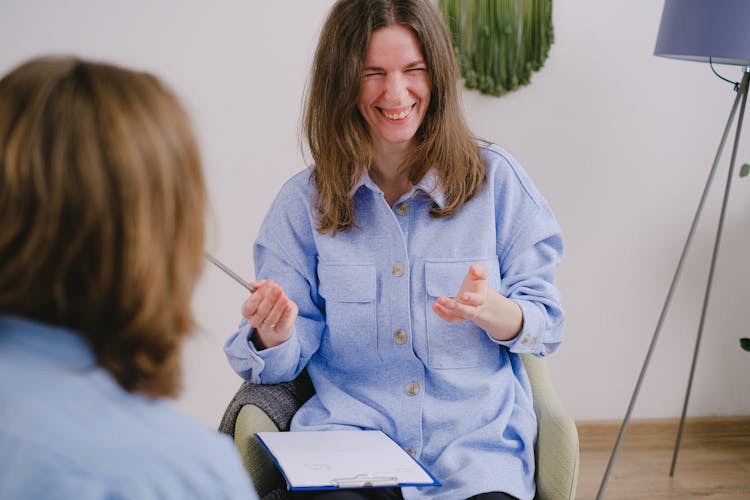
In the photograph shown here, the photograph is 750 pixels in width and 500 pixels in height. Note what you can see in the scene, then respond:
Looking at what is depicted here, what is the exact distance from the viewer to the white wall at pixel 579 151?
2227 millimetres

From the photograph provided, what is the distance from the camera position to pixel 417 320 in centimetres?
149

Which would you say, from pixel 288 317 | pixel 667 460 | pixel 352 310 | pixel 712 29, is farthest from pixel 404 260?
pixel 667 460

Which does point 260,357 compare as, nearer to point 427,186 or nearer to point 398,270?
point 398,270

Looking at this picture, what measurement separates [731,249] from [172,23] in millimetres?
1797

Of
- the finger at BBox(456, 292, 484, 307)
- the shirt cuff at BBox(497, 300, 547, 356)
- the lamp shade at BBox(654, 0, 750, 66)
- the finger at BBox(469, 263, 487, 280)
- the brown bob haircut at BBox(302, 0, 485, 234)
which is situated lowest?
the shirt cuff at BBox(497, 300, 547, 356)

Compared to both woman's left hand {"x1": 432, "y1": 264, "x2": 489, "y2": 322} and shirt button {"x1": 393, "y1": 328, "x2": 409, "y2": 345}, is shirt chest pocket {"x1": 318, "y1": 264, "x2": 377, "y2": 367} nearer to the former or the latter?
shirt button {"x1": 393, "y1": 328, "x2": 409, "y2": 345}

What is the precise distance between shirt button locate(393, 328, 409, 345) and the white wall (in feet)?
2.62

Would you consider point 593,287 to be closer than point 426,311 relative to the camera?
No

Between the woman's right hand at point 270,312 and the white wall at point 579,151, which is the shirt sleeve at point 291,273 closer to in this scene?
the woman's right hand at point 270,312

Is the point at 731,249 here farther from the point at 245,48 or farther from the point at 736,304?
the point at 245,48

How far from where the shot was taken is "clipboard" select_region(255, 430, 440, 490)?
124 centimetres

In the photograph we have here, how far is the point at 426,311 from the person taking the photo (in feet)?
4.89

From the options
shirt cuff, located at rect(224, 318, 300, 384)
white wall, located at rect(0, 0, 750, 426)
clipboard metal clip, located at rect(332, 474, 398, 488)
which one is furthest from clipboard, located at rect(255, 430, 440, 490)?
white wall, located at rect(0, 0, 750, 426)

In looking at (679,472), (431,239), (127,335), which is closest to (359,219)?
(431,239)
